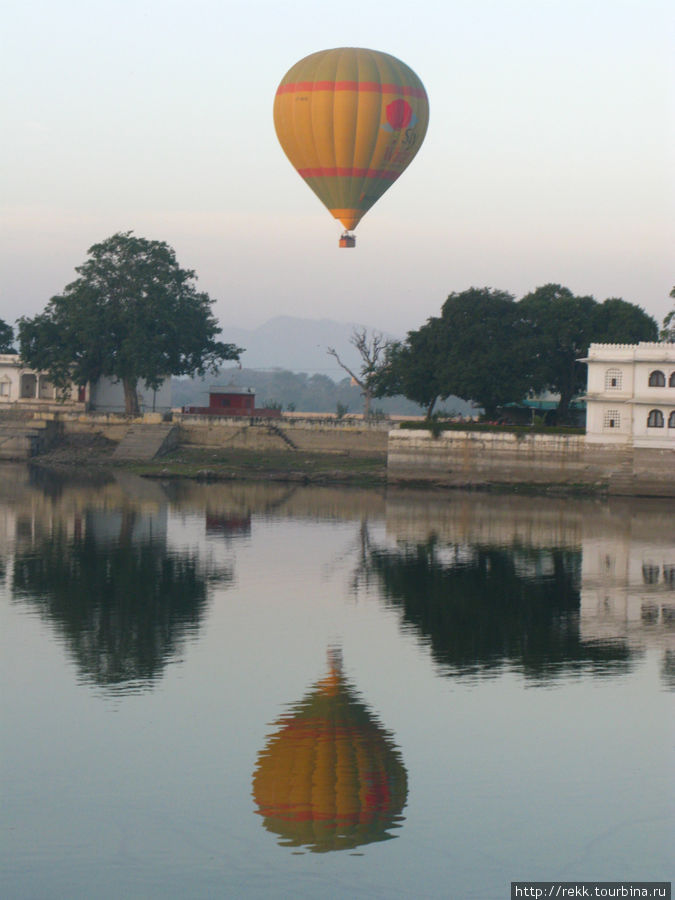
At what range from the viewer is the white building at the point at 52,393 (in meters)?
86.2

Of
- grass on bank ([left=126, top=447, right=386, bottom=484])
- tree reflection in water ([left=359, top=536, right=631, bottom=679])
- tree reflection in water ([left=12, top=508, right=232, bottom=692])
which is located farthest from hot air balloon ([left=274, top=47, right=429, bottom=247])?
tree reflection in water ([left=12, top=508, right=232, bottom=692])

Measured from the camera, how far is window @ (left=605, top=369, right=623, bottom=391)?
A: 65.2 meters

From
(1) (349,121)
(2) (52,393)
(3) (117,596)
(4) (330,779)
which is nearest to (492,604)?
(3) (117,596)

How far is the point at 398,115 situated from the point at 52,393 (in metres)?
42.5

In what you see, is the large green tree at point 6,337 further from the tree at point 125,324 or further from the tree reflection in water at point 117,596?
the tree reflection in water at point 117,596

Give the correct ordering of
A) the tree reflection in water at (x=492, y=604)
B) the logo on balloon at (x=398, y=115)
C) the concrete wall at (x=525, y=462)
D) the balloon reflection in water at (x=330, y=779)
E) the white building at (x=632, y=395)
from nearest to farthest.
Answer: the balloon reflection in water at (x=330, y=779), the tree reflection in water at (x=492, y=604), the logo on balloon at (x=398, y=115), the concrete wall at (x=525, y=462), the white building at (x=632, y=395)

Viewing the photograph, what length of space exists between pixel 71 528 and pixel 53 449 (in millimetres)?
31704

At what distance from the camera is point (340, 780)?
20.3m

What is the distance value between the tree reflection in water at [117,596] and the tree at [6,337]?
52.2 meters

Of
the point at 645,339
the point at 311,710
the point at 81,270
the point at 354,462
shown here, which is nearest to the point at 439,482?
the point at 354,462

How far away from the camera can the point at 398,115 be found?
5638 centimetres

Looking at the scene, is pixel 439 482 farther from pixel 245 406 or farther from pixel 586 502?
pixel 245 406

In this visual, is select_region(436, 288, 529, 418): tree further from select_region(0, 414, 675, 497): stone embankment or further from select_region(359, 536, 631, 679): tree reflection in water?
select_region(359, 536, 631, 679): tree reflection in water

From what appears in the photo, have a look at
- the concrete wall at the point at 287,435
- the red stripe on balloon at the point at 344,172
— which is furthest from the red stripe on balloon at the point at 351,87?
the concrete wall at the point at 287,435
